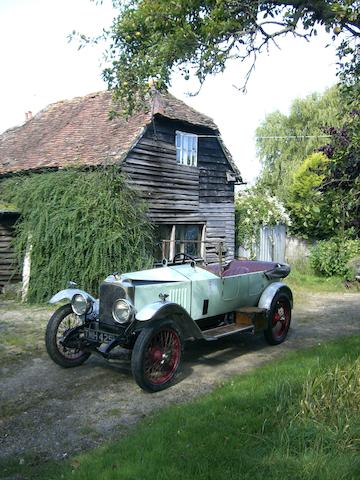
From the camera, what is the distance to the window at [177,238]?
48.2 feet

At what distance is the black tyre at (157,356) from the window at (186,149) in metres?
10.2

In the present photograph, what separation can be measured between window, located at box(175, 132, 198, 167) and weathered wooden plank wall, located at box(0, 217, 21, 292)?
17.9ft

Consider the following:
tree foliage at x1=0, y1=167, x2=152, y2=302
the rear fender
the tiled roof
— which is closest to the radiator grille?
the rear fender

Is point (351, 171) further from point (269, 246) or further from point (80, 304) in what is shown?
point (269, 246)

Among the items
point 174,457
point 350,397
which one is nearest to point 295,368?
point 350,397

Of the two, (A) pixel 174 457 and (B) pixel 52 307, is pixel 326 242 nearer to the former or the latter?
(B) pixel 52 307

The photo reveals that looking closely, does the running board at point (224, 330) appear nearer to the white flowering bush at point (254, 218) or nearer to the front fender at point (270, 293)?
the front fender at point (270, 293)

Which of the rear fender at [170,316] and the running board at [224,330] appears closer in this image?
the rear fender at [170,316]

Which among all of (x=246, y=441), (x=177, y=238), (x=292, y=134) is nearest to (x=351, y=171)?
(x=246, y=441)

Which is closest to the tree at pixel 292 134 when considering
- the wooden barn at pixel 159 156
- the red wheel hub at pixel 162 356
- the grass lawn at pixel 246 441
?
the wooden barn at pixel 159 156

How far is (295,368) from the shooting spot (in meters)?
6.03

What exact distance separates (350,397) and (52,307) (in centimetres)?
811

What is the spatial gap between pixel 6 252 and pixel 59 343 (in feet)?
24.3

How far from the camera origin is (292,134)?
1231 inches
